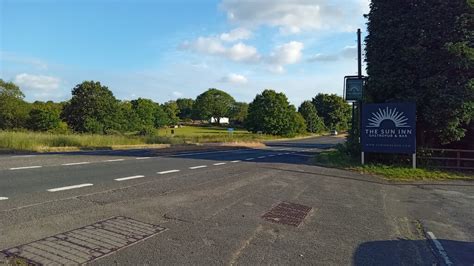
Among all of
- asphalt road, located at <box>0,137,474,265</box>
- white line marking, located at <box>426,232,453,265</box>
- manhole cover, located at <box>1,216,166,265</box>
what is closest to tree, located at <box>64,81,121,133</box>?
asphalt road, located at <box>0,137,474,265</box>

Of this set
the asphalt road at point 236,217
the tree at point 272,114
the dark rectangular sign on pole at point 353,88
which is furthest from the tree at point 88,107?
the asphalt road at point 236,217

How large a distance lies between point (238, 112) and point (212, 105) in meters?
9.82

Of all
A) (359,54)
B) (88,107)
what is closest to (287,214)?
(359,54)

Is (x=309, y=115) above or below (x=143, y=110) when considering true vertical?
below

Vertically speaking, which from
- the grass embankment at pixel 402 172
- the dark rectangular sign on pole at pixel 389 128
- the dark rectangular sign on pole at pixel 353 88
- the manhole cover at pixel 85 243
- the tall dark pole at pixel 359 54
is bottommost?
the grass embankment at pixel 402 172

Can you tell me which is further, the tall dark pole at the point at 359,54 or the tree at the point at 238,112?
the tree at the point at 238,112

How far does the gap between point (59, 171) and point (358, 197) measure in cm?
847

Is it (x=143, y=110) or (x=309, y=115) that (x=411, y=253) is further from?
(x=309, y=115)

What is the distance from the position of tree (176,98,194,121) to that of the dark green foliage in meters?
88.1

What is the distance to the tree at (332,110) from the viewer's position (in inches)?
5172

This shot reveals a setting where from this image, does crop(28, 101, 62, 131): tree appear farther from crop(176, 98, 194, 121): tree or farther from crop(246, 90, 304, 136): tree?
crop(176, 98, 194, 121): tree

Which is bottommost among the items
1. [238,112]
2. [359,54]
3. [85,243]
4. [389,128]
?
[85,243]

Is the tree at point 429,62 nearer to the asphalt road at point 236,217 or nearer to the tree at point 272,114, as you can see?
the asphalt road at point 236,217

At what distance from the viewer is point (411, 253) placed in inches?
231
